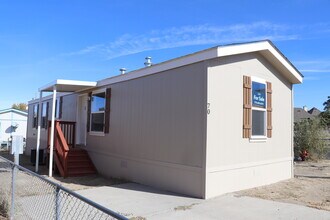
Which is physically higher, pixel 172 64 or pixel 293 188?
pixel 172 64

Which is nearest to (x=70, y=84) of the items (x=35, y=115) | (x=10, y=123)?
(x=35, y=115)

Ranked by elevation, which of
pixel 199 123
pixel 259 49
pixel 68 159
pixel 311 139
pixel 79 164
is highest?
pixel 259 49

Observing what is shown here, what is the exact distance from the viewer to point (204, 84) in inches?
291

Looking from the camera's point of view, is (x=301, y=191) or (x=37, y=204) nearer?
(x=37, y=204)

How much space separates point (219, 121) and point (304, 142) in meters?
9.88

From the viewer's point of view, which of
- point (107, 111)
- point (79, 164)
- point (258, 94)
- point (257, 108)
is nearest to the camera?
point (257, 108)

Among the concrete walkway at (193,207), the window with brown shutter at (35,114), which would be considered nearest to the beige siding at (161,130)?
the concrete walkway at (193,207)

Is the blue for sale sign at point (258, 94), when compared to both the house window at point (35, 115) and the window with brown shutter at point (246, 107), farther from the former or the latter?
the house window at point (35, 115)

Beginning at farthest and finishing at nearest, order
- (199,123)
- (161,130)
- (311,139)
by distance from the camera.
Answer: (311,139)
(161,130)
(199,123)

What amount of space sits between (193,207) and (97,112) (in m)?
6.49

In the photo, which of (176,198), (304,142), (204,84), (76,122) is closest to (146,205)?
(176,198)

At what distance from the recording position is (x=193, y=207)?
6387mm

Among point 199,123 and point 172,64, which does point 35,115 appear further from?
point 199,123

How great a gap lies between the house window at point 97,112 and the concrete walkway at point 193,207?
13.4 ft
